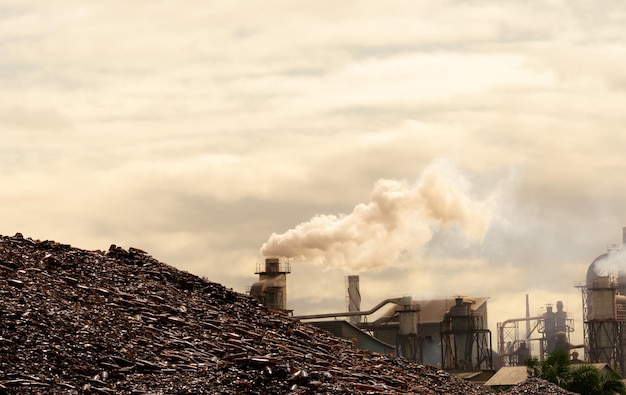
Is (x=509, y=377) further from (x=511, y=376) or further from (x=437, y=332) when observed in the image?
(x=437, y=332)

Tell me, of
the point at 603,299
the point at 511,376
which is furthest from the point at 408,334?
the point at 511,376

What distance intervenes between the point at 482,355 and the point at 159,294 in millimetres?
75506

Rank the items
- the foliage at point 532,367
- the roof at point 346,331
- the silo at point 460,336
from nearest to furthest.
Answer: the foliage at point 532,367, the roof at point 346,331, the silo at point 460,336

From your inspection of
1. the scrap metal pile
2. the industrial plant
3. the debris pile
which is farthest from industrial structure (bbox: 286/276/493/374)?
the scrap metal pile

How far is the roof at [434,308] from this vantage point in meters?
98.0

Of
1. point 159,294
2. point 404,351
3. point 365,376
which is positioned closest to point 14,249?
point 159,294

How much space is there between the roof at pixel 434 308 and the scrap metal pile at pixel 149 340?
248ft

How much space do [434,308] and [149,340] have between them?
3329 inches

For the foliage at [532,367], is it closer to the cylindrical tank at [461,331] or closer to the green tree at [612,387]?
the green tree at [612,387]

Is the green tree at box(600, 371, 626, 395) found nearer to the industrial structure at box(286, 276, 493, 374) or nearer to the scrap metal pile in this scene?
the scrap metal pile

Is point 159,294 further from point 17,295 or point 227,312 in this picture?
point 17,295

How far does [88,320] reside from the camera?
1770cm

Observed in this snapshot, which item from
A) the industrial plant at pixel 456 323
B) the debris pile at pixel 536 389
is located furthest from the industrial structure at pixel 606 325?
the debris pile at pixel 536 389

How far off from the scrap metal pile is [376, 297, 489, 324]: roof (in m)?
75.5
